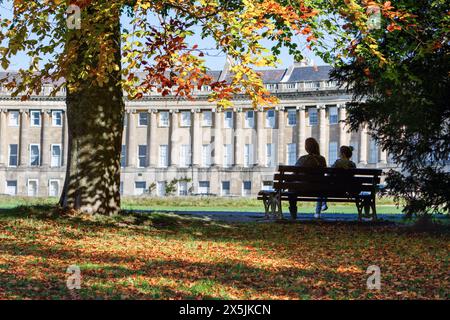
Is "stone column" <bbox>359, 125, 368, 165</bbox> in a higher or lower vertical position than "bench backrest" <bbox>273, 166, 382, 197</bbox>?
higher

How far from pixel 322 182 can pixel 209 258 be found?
730 cm

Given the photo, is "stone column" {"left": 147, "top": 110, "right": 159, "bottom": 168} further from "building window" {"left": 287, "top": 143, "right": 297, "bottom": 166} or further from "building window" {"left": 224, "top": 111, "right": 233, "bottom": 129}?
"building window" {"left": 287, "top": 143, "right": 297, "bottom": 166}

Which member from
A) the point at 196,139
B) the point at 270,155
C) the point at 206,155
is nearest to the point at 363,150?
the point at 270,155

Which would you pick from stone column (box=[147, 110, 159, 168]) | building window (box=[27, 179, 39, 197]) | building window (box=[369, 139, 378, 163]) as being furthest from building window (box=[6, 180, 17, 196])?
building window (box=[369, 139, 378, 163])

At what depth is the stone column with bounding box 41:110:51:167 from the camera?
87338mm

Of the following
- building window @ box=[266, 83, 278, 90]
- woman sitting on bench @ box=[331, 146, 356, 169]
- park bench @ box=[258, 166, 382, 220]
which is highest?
building window @ box=[266, 83, 278, 90]

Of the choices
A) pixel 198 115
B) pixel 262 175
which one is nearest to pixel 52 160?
pixel 198 115

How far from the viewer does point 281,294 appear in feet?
25.8

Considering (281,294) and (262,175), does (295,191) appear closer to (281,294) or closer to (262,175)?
(281,294)

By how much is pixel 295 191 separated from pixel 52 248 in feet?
24.2

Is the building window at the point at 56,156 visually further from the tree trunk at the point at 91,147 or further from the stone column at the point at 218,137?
the tree trunk at the point at 91,147

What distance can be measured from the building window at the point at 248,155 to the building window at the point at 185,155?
626cm

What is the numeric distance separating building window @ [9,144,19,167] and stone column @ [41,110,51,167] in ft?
10.4

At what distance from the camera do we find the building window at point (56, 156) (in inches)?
3445
